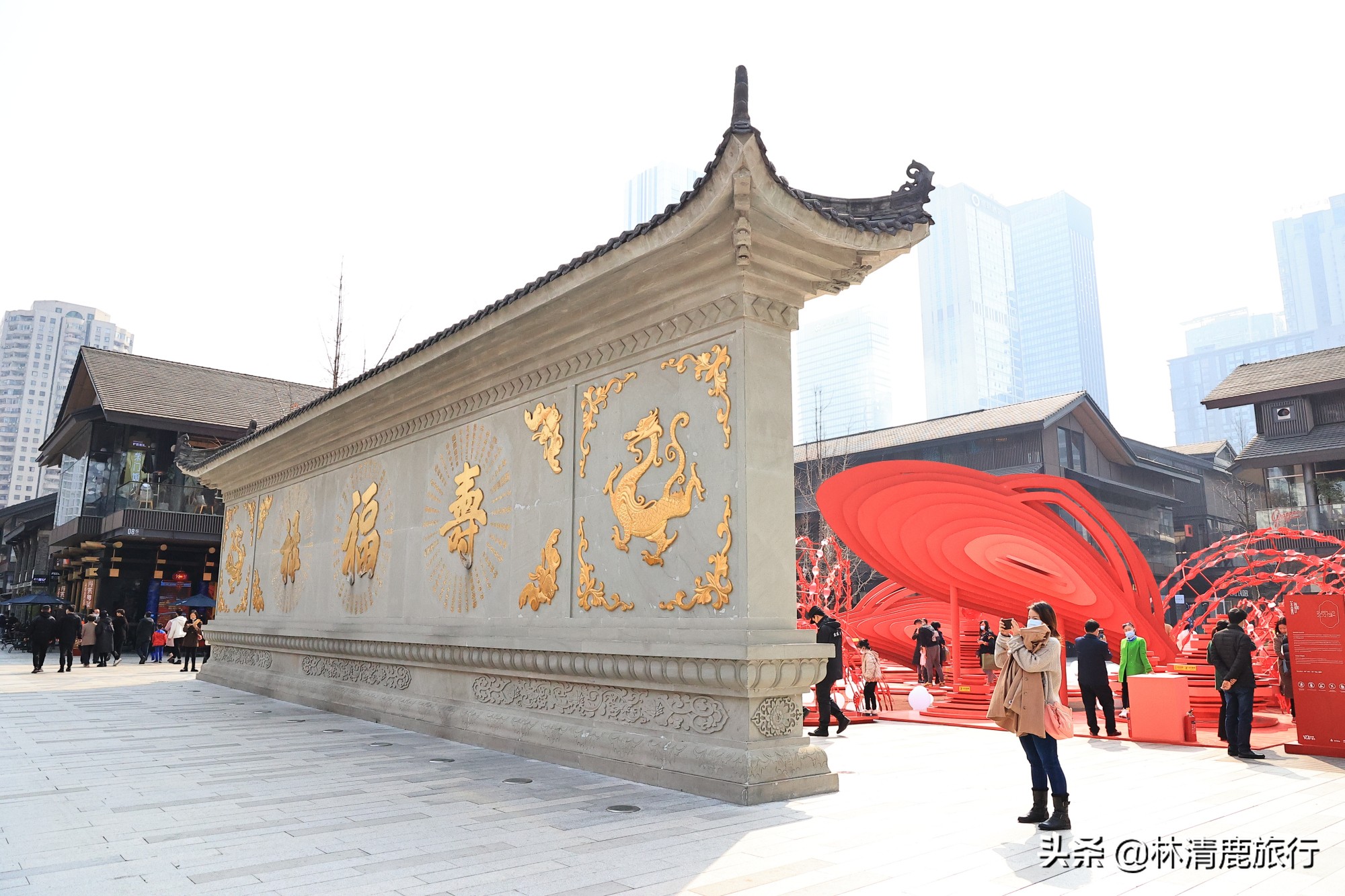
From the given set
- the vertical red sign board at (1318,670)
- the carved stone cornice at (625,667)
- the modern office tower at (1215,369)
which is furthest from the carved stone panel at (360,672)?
the modern office tower at (1215,369)

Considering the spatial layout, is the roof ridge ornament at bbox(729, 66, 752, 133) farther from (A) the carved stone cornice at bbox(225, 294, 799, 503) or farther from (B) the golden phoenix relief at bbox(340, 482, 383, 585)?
(B) the golden phoenix relief at bbox(340, 482, 383, 585)

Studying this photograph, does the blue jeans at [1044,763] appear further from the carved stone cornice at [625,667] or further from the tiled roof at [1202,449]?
the tiled roof at [1202,449]

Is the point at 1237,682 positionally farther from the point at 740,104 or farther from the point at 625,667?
the point at 740,104

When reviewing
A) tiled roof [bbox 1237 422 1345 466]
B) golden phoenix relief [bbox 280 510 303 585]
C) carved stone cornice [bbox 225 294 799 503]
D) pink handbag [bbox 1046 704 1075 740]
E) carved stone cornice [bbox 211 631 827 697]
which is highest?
tiled roof [bbox 1237 422 1345 466]

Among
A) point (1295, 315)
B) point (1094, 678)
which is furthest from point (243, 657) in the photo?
point (1295, 315)

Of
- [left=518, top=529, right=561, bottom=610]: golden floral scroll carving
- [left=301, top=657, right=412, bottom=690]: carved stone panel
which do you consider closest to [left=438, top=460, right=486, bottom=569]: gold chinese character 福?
[left=518, top=529, right=561, bottom=610]: golden floral scroll carving

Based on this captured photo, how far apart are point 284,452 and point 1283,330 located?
541ft

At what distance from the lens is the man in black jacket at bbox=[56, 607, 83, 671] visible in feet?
59.0

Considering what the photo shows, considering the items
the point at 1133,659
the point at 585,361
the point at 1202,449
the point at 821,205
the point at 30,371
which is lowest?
the point at 1133,659

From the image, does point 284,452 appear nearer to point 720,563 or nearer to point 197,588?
point 720,563

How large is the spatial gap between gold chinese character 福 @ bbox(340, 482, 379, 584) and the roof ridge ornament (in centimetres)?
719

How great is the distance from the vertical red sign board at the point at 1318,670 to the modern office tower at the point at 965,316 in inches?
4558

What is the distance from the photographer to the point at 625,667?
6.42 meters

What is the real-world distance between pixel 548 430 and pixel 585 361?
0.78 meters
